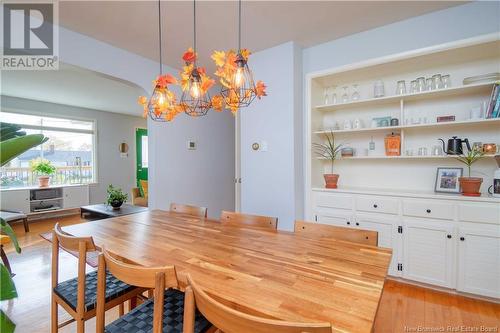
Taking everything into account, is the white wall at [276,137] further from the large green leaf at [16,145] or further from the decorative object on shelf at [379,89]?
the large green leaf at [16,145]

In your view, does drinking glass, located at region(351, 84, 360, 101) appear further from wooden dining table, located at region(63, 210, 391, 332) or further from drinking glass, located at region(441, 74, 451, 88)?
wooden dining table, located at region(63, 210, 391, 332)

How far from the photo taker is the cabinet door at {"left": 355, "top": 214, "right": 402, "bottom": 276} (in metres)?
2.35

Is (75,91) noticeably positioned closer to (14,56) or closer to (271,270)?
(14,56)

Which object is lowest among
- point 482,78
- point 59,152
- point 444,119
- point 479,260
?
point 479,260

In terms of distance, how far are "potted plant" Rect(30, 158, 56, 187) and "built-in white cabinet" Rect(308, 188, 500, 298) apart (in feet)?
19.5

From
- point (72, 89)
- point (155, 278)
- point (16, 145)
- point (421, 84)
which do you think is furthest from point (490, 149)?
point (72, 89)

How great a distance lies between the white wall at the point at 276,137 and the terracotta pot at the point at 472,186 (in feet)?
4.80

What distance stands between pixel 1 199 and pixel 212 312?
5907mm

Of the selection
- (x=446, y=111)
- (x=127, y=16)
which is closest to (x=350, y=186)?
(x=446, y=111)

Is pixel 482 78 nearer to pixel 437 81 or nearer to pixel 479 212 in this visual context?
pixel 437 81

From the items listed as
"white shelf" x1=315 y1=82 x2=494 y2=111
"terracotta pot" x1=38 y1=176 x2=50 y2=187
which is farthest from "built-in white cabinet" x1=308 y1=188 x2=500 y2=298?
"terracotta pot" x1=38 y1=176 x2=50 y2=187

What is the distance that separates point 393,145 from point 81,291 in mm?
2816

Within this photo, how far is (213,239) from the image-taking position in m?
1.50

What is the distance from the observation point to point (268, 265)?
3.72ft
